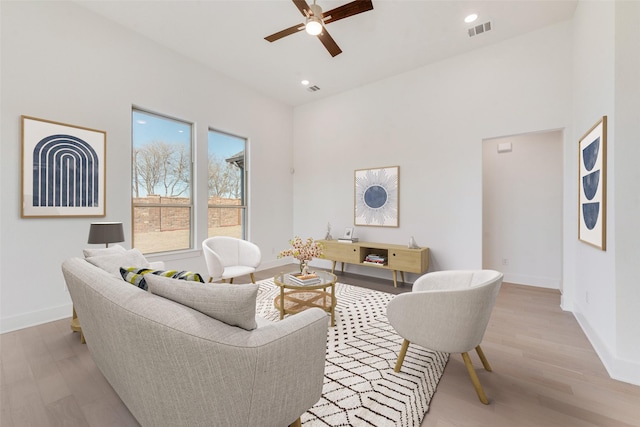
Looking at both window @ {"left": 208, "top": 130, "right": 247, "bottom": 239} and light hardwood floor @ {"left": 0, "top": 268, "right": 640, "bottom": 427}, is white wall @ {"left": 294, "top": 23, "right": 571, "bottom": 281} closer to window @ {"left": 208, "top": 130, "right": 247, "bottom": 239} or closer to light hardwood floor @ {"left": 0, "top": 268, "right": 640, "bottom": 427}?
window @ {"left": 208, "top": 130, "right": 247, "bottom": 239}

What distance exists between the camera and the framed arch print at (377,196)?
4.55 metres

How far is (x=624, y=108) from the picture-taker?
1.94m

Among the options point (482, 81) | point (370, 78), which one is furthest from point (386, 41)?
point (482, 81)

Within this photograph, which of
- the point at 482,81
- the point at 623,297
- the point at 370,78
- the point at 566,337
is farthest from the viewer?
the point at 370,78

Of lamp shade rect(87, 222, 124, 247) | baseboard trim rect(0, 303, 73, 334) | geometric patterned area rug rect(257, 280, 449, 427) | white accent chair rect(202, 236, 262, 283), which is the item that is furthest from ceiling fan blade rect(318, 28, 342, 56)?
baseboard trim rect(0, 303, 73, 334)

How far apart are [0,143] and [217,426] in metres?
3.50

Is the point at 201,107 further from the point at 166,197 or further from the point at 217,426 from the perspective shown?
the point at 217,426

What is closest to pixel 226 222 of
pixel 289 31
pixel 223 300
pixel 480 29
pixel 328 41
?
pixel 289 31

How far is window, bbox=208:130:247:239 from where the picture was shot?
458cm

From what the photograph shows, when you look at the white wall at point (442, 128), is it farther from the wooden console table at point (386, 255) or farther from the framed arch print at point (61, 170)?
the framed arch print at point (61, 170)

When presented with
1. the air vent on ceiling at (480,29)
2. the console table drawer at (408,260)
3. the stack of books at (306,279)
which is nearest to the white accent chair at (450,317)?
the stack of books at (306,279)

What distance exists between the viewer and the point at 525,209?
4.25 metres

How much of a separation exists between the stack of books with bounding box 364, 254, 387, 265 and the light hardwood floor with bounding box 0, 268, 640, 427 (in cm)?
186

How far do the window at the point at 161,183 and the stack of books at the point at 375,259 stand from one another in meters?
2.92
